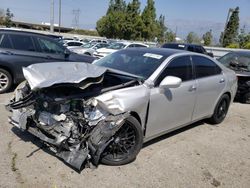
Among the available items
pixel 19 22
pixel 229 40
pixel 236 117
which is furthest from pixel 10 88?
pixel 19 22

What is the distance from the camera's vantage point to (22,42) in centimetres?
765

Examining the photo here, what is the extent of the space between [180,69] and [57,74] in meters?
2.11

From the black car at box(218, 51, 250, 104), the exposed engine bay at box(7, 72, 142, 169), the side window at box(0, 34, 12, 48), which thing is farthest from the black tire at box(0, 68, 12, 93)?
the black car at box(218, 51, 250, 104)

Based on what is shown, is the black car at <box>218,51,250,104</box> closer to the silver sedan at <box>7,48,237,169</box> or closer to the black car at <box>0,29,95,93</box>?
the silver sedan at <box>7,48,237,169</box>

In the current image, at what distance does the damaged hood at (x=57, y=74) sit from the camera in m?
3.58

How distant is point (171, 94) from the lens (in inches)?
175

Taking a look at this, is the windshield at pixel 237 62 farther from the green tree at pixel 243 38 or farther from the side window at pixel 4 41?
the green tree at pixel 243 38

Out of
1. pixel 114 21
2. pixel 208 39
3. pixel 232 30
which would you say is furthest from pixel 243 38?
pixel 114 21

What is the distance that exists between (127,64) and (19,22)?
99.3 m

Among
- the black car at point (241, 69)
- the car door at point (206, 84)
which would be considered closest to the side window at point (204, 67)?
the car door at point (206, 84)

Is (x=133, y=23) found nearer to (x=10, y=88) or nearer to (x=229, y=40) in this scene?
(x=229, y=40)

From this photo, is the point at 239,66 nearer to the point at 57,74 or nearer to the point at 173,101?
the point at 173,101

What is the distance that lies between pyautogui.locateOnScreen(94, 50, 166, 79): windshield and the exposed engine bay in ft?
2.58

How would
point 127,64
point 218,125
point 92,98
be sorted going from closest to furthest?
1. point 92,98
2. point 127,64
3. point 218,125
